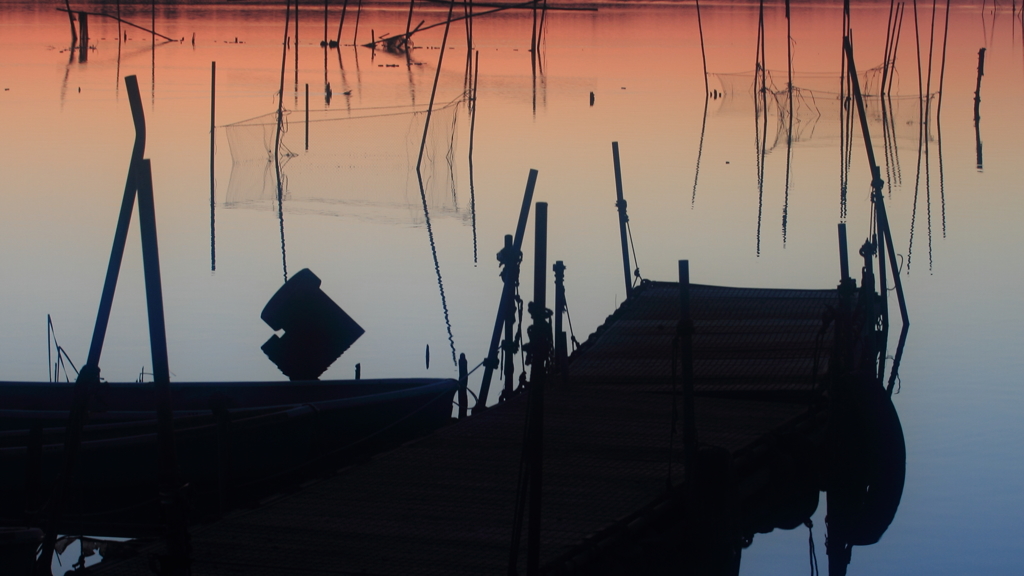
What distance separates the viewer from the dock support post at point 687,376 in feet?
20.9

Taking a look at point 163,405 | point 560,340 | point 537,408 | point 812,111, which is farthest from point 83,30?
point 537,408

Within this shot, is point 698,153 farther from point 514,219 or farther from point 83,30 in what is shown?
point 83,30

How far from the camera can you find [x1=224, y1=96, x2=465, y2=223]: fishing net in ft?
60.1

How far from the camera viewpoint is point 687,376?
6.48m

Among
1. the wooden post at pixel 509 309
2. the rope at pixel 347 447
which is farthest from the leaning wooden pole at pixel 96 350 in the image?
the wooden post at pixel 509 309

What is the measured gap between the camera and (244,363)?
36.1 ft

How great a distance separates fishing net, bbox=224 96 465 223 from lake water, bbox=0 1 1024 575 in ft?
0.19

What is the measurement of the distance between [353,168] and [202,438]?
12360mm

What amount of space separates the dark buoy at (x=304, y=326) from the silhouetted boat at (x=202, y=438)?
2.25 m

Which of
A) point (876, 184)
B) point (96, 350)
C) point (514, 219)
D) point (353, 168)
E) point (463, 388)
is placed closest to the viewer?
point (96, 350)

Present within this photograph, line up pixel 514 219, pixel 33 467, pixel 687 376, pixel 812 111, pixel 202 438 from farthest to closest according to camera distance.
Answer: pixel 812 111 → pixel 514 219 → pixel 202 438 → pixel 33 467 → pixel 687 376

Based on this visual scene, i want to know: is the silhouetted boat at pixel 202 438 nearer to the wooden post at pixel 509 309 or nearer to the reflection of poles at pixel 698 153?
the wooden post at pixel 509 309

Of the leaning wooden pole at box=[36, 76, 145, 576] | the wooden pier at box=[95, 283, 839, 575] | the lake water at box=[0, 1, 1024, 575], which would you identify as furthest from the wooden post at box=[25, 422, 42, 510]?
the lake water at box=[0, 1, 1024, 575]

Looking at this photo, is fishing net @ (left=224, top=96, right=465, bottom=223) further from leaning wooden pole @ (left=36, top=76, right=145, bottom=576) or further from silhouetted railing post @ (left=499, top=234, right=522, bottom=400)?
leaning wooden pole @ (left=36, top=76, right=145, bottom=576)
